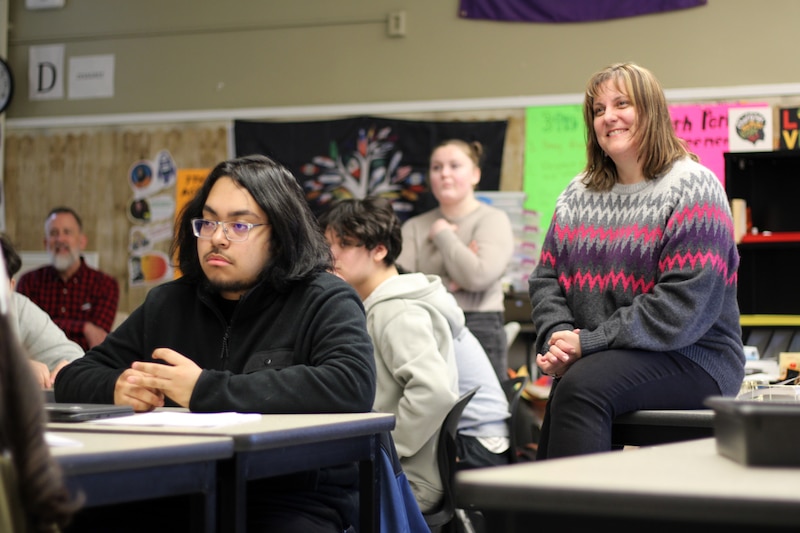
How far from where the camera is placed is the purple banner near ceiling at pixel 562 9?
6.13m

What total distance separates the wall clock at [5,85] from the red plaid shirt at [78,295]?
5.81ft

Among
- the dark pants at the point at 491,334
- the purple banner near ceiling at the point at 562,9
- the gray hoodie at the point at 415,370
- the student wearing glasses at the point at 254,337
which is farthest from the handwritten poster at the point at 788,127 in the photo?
the student wearing glasses at the point at 254,337

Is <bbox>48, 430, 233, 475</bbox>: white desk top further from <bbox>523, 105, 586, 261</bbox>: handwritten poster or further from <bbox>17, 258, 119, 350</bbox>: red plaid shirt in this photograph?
<bbox>523, 105, 586, 261</bbox>: handwritten poster

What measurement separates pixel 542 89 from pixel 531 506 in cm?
563

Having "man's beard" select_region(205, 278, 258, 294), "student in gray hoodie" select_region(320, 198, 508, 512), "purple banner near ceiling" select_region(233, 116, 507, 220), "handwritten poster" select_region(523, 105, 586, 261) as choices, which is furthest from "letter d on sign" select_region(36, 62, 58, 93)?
"man's beard" select_region(205, 278, 258, 294)

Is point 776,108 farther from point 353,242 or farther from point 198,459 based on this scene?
point 198,459

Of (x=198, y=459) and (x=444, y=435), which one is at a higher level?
(x=198, y=459)

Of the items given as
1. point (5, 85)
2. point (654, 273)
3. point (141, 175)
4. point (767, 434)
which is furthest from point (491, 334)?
point (5, 85)

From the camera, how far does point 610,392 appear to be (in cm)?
214

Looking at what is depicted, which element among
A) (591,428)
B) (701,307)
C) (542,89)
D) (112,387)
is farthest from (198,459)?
(542,89)

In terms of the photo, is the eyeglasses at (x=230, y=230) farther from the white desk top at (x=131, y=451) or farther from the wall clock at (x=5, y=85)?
the wall clock at (x=5, y=85)

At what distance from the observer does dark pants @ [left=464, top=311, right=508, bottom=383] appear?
4.63 metres

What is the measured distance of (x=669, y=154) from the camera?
240cm

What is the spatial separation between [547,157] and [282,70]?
1.98 metres
